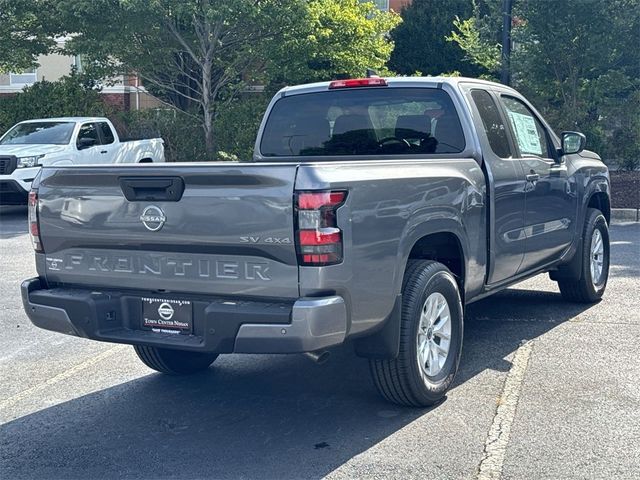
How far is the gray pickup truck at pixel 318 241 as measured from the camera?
440 centimetres

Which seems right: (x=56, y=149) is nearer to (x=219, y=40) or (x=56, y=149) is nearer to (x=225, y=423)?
(x=219, y=40)

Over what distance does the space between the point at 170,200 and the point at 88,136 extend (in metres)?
13.2

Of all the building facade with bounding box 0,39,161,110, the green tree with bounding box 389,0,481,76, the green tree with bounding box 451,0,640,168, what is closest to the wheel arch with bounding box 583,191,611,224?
the green tree with bounding box 451,0,640,168

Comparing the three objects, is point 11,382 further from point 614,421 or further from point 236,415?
point 614,421

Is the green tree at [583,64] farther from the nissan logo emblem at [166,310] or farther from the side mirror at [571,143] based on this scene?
the nissan logo emblem at [166,310]

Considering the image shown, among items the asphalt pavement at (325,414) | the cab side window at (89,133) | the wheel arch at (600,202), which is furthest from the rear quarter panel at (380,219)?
the cab side window at (89,133)

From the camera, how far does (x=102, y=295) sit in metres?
4.93

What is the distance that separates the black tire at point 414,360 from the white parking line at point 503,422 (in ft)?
1.23

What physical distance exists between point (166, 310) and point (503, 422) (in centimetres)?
192

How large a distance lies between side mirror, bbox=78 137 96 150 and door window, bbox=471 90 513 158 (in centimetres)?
1173

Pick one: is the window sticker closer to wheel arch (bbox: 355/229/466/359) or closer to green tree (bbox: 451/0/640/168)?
wheel arch (bbox: 355/229/466/359)

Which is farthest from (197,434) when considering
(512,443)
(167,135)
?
(167,135)

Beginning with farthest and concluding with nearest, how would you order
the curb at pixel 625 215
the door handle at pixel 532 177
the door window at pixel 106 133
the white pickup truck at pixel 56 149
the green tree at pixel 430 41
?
the green tree at pixel 430 41 → the door window at pixel 106 133 → the white pickup truck at pixel 56 149 → the curb at pixel 625 215 → the door handle at pixel 532 177

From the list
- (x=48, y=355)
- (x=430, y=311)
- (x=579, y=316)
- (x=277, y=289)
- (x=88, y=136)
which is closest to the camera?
(x=277, y=289)
